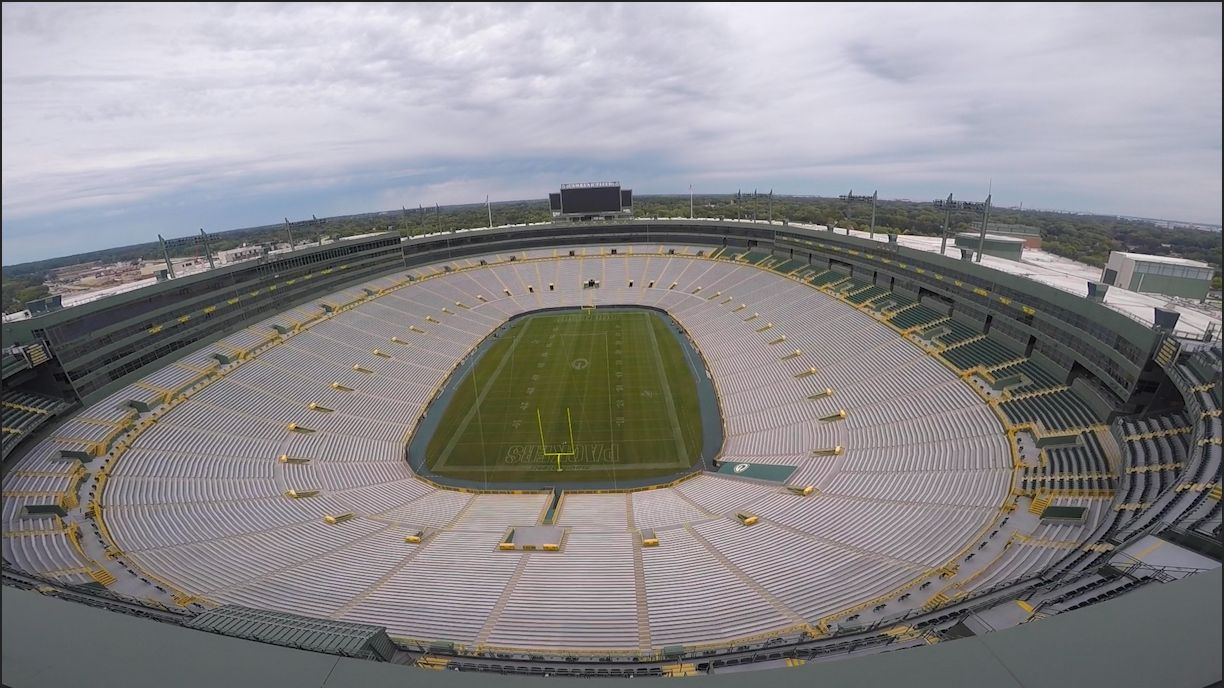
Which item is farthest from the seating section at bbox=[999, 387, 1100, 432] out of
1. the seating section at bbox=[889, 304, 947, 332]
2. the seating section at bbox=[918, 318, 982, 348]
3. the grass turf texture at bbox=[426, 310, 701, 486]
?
the grass turf texture at bbox=[426, 310, 701, 486]

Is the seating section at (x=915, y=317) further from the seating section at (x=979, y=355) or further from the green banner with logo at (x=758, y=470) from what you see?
the green banner with logo at (x=758, y=470)

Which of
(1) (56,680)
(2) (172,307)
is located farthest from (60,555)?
(2) (172,307)

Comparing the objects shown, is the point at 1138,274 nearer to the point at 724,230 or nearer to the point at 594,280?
the point at 724,230

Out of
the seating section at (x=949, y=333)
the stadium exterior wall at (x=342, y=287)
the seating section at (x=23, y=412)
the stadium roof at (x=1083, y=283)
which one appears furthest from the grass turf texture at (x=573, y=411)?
the stadium roof at (x=1083, y=283)

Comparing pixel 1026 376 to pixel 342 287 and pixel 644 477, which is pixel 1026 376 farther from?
pixel 342 287

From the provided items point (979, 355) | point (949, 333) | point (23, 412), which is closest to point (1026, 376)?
point (979, 355)
